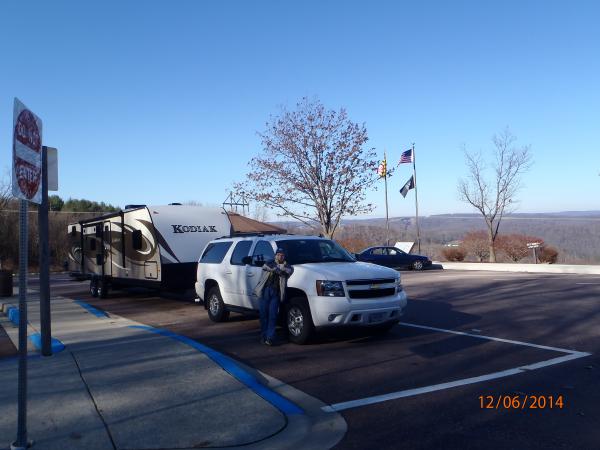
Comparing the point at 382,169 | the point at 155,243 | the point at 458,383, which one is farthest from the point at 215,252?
the point at 382,169

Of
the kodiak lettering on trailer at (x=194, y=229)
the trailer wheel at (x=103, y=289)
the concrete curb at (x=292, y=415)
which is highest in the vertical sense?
the kodiak lettering on trailer at (x=194, y=229)

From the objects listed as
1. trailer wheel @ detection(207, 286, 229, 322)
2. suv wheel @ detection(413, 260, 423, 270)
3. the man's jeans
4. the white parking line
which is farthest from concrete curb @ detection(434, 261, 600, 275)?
the man's jeans

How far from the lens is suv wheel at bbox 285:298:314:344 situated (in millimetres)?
8773

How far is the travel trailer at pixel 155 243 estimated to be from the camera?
14.8 meters

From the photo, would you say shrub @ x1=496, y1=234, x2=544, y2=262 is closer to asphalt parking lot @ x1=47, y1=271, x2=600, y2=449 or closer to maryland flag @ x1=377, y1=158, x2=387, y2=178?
maryland flag @ x1=377, y1=158, x2=387, y2=178

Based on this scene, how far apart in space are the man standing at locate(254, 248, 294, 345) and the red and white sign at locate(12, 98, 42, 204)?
4.76 meters

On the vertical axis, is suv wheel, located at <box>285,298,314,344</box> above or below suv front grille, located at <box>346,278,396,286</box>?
below

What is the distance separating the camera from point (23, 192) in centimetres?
440

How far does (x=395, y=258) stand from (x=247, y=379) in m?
24.2

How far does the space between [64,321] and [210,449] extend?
29.9ft

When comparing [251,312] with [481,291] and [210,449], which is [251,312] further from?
[481,291]

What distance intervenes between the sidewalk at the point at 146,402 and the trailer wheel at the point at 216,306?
2640 millimetres
